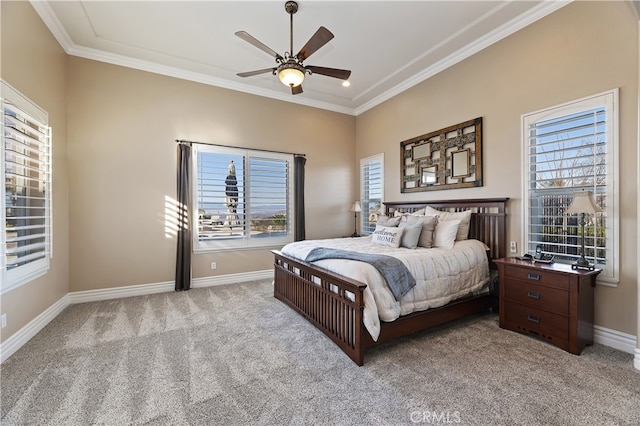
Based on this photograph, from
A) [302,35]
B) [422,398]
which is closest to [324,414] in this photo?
[422,398]

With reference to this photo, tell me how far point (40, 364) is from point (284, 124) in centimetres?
450

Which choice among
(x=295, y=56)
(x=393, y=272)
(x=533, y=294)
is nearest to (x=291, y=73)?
(x=295, y=56)

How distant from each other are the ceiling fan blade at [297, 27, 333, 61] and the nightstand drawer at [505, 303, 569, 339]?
316 cm

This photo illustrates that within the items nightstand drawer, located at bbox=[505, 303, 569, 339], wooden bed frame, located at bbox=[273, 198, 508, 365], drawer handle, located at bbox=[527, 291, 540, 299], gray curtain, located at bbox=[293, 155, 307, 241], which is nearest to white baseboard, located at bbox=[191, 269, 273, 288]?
gray curtain, located at bbox=[293, 155, 307, 241]

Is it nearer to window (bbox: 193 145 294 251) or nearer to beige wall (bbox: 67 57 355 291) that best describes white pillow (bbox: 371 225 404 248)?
window (bbox: 193 145 294 251)

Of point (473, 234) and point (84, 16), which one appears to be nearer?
point (84, 16)

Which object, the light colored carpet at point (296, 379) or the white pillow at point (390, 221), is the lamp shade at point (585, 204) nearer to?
the light colored carpet at point (296, 379)

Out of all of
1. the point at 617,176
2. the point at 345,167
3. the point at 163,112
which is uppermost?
the point at 163,112

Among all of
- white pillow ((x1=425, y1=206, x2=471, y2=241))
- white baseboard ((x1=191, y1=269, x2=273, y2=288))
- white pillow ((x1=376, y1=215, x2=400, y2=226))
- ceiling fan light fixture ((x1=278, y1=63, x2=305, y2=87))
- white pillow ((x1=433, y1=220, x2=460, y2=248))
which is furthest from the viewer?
white baseboard ((x1=191, y1=269, x2=273, y2=288))

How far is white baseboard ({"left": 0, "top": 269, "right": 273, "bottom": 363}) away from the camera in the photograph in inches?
98.3

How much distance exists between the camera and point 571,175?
283 centimetres

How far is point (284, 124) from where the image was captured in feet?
17.5

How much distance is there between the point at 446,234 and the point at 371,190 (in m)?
2.52

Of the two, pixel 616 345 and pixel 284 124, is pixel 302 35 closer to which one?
pixel 284 124
